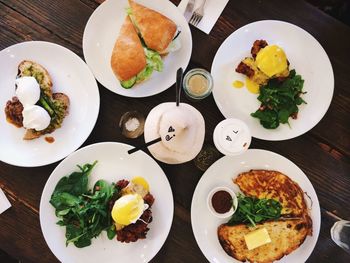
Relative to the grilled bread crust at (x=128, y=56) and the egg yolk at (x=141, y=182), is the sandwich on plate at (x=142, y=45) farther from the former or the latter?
the egg yolk at (x=141, y=182)

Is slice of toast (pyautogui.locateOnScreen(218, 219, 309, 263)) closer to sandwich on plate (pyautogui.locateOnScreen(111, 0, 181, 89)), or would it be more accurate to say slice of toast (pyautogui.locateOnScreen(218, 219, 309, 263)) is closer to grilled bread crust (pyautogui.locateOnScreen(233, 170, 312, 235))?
grilled bread crust (pyautogui.locateOnScreen(233, 170, 312, 235))

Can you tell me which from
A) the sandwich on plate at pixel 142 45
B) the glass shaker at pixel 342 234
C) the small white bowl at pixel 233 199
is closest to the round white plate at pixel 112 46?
the sandwich on plate at pixel 142 45

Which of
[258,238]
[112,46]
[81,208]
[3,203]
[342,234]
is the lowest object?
[3,203]

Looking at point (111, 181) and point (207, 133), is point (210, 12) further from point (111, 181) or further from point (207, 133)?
point (111, 181)

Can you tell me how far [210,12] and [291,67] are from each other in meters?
0.48

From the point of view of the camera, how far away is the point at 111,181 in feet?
6.46

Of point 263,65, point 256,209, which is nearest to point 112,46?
point 263,65

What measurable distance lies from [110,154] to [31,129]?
1.29ft

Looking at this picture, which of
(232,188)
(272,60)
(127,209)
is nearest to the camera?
(127,209)

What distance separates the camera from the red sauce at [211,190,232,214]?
1908 mm

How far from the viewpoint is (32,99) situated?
74.3 inches

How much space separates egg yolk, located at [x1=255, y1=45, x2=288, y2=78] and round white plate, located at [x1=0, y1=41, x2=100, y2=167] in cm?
78

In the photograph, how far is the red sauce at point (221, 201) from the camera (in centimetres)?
191

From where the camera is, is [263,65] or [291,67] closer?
[263,65]
